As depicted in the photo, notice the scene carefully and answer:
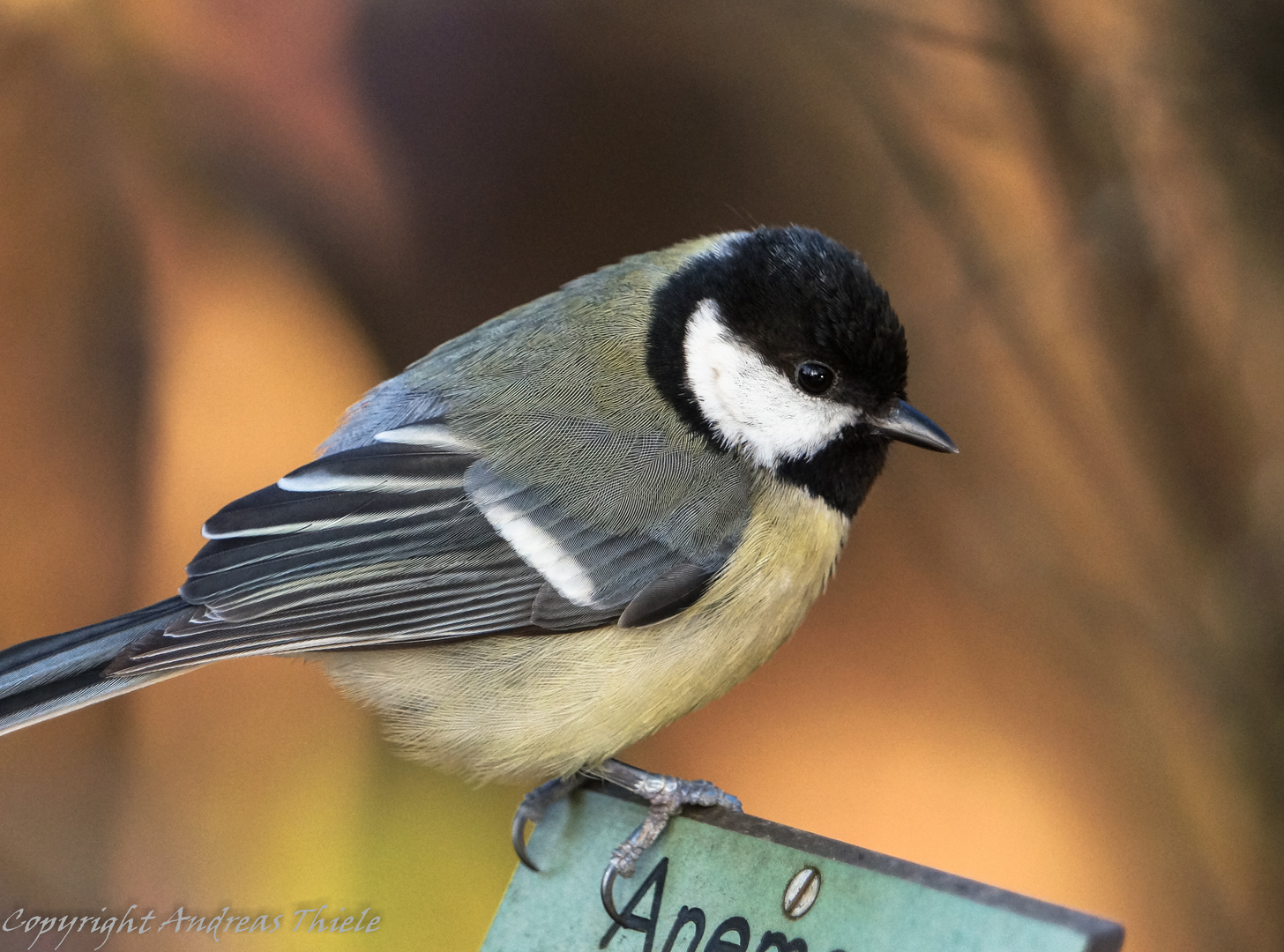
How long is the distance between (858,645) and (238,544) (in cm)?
64

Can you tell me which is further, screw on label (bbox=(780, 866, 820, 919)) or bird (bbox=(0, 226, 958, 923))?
bird (bbox=(0, 226, 958, 923))

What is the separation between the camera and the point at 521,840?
87cm

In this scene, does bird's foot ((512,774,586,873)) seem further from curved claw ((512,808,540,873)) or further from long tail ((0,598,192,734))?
long tail ((0,598,192,734))

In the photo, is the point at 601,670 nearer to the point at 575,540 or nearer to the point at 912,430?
the point at 575,540

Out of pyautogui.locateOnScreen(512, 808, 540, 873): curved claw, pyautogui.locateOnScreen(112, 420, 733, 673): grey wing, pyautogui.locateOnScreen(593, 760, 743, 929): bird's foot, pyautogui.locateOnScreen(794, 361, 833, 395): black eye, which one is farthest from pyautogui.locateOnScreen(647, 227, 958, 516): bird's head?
pyautogui.locateOnScreen(512, 808, 540, 873): curved claw

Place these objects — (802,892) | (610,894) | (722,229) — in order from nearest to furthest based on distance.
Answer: (802,892), (610,894), (722,229)

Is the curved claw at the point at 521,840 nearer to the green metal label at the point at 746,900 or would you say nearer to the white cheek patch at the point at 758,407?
the green metal label at the point at 746,900

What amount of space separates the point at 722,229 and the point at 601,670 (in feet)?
1.69

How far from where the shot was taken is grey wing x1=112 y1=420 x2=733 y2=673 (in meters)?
0.81

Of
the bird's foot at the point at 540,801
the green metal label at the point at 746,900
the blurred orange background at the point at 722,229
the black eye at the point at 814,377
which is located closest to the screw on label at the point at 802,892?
the green metal label at the point at 746,900

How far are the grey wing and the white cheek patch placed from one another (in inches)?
4.3

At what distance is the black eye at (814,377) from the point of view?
2.83 feet

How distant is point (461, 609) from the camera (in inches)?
32.7

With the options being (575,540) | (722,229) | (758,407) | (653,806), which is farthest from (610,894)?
(722,229)
